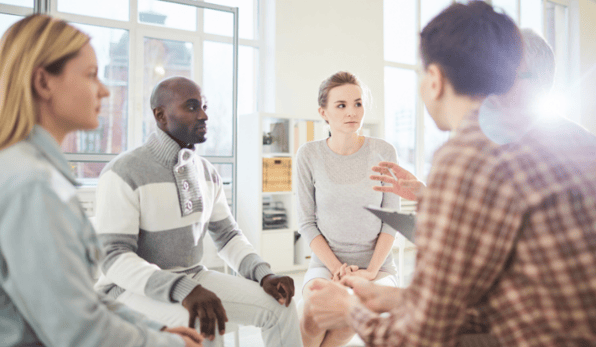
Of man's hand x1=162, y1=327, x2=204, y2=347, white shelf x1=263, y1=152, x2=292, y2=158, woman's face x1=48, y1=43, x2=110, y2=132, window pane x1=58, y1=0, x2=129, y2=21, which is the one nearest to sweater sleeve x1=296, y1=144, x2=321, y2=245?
man's hand x1=162, y1=327, x2=204, y2=347

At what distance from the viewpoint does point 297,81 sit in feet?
16.5

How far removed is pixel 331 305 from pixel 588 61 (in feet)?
29.4

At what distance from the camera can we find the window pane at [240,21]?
4750 mm

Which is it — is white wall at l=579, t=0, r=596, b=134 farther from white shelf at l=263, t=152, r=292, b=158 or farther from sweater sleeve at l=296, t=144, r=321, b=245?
sweater sleeve at l=296, t=144, r=321, b=245

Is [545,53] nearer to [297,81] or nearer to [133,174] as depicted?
[133,174]

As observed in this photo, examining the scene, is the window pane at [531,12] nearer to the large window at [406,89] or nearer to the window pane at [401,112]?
the large window at [406,89]

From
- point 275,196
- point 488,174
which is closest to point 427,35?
point 488,174

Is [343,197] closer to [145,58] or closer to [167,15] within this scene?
[145,58]

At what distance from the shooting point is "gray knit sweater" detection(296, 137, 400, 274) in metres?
1.82

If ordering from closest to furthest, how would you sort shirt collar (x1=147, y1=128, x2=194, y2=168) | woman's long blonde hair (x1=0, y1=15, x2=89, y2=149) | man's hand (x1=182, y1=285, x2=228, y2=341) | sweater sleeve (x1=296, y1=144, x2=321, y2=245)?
woman's long blonde hair (x1=0, y1=15, x2=89, y2=149) → man's hand (x1=182, y1=285, x2=228, y2=341) → shirt collar (x1=147, y1=128, x2=194, y2=168) → sweater sleeve (x1=296, y1=144, x2=321, y2=245)

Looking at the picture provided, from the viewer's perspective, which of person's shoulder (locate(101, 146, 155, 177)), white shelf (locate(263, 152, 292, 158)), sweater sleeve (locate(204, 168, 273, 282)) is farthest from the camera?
white shelf (locate(263, 152, 292, 158))

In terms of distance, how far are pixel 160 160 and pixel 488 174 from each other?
114 centimetres

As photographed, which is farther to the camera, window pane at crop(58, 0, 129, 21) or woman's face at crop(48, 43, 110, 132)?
window pane at crop(58, 0, 129, 21)

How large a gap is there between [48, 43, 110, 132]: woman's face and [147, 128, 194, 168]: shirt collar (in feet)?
1.74
